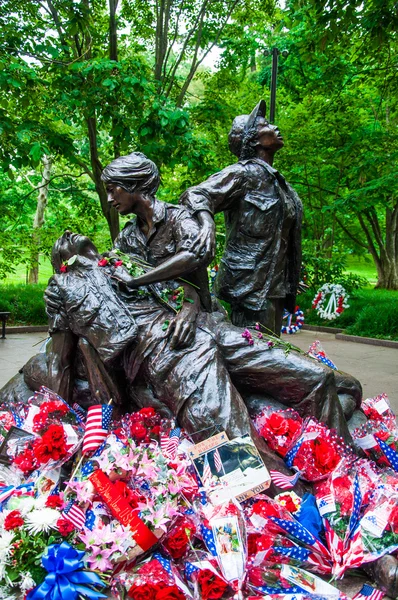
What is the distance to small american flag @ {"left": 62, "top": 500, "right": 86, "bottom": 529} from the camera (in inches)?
95.9

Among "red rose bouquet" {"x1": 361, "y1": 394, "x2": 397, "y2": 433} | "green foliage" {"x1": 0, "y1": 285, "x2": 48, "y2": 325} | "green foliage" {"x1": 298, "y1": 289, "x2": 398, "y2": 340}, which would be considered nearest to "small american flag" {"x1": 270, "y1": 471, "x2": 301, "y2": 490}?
"red rose bouquet" {"x1": 361, "y1": 394, "x2": 397, "y2": 433}

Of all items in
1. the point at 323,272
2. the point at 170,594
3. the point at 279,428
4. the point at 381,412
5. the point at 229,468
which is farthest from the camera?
the point at 323,272

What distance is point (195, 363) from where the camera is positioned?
3096 millimetres

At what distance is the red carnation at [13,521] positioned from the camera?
2.41 metres

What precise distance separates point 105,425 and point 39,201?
13.6 meters

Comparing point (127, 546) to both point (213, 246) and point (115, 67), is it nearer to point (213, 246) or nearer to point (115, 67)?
point (213, 246)

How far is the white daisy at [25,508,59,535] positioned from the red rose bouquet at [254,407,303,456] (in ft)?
3.86

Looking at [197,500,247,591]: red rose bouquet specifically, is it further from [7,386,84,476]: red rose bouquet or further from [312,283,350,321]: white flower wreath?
[312,283,350,321]: white flower wreath

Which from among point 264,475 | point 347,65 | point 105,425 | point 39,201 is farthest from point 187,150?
point 39,201

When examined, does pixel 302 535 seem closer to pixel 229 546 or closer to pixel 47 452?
pixel 229 546

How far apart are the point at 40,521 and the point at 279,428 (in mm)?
1283

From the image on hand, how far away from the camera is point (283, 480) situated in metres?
2.83

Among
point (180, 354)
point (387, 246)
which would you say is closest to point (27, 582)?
point (180, 354)

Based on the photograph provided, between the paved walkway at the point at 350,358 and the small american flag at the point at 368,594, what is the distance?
359cm
